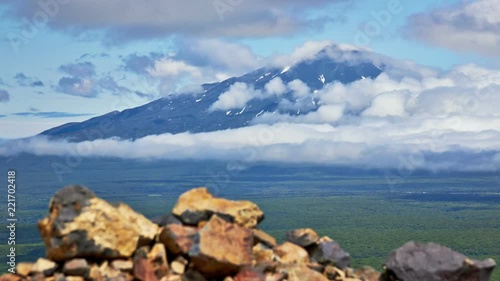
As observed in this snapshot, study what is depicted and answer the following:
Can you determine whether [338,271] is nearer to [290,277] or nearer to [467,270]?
[290,277]

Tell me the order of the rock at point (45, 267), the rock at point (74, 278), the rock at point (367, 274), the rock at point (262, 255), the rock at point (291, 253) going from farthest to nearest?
the rock at point (367, 274), the rock at point (291, 253), the rock at point (262, 255), the rock at point (45, 267), the rock at point (74, 278)

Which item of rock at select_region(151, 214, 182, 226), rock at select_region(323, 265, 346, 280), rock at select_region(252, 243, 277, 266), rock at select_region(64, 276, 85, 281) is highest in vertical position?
rock at select_region(151, 214, 182, 226)

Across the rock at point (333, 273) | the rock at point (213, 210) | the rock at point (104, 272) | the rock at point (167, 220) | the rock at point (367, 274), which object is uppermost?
the rock at point (213, 210)

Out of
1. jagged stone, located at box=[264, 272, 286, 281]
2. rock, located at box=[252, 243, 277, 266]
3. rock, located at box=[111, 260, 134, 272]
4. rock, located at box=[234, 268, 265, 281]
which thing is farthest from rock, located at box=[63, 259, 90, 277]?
jagged stone, located at box=[264, 272, 286, 281]

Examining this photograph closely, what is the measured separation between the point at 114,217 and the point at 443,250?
18.9 metres

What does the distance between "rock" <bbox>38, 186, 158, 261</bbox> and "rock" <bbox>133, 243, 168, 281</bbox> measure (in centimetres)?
83

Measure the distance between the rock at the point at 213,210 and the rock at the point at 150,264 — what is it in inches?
144

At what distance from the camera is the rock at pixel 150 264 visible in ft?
113

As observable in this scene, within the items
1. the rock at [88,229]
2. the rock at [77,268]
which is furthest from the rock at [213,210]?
the rock at [77,268]

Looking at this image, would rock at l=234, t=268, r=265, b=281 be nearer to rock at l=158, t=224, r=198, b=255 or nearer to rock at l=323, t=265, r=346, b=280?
rock at l=158, t=224, r=198, b=255

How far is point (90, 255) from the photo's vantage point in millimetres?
35250

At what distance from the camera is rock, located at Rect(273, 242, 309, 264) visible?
39062 millimetres

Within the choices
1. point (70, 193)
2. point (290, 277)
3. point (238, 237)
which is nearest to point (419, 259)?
point (290, 277)

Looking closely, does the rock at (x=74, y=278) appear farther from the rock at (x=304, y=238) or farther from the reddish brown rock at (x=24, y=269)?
the rock at (x=304, y=238)
